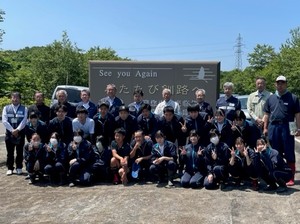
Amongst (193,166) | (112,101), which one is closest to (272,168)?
(193,166)

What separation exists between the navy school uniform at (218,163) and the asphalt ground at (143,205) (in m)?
0.23

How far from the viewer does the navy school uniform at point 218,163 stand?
6555 mm

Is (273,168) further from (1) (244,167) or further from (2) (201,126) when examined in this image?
(2) (201,126)

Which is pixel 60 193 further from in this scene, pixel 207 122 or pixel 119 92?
pixel 119 92

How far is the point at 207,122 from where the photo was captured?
284 inches

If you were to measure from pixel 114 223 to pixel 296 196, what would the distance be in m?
2.93

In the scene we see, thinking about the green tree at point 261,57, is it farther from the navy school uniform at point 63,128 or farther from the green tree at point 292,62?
the navy school uniform at point 63,128

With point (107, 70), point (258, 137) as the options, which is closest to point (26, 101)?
point (107, 70)

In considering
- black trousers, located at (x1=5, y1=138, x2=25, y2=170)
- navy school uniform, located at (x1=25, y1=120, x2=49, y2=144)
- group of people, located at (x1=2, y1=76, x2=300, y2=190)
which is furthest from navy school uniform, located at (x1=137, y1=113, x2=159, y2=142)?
black trousers, located at (x1=5, y1=138, x2=25, y2=170)

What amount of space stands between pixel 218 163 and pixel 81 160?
2.48m

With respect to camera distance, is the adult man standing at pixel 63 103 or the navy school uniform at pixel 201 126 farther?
the adult man standing at pixel 63 103

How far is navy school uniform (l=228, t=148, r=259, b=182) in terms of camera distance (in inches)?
253

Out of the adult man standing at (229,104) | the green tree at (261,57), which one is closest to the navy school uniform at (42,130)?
the adult man standing at (229,104)

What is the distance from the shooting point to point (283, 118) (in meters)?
6.69
